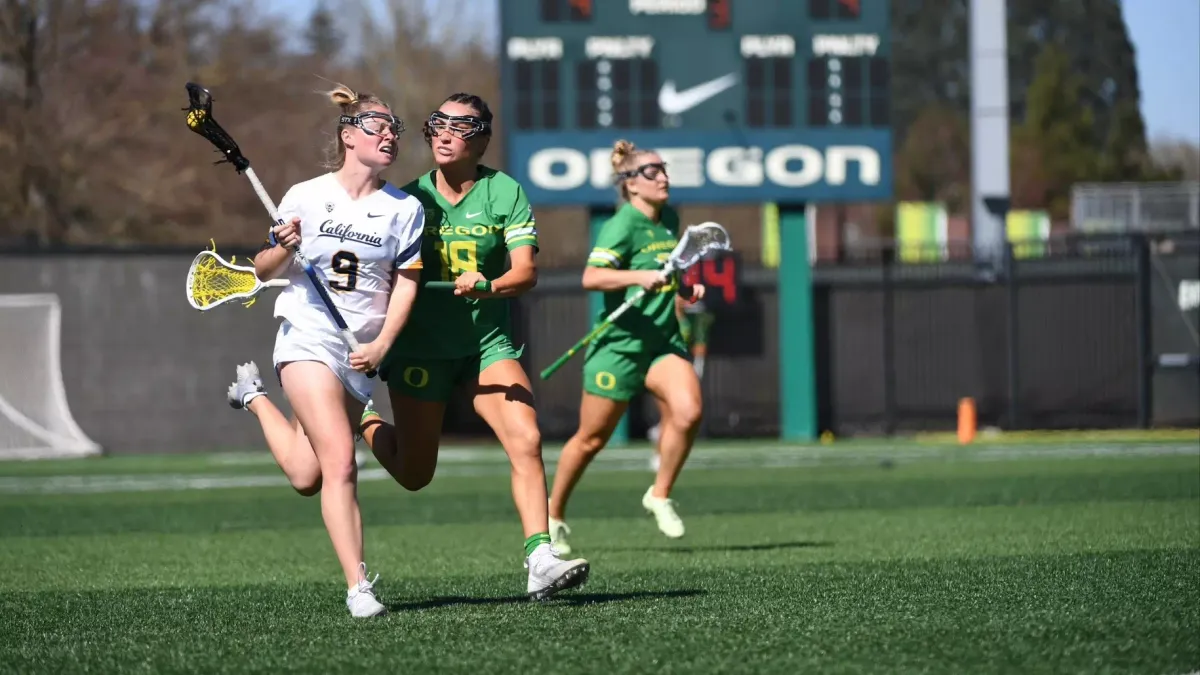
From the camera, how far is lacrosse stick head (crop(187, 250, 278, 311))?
7559mm

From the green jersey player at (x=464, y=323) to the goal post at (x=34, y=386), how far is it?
17418 mm

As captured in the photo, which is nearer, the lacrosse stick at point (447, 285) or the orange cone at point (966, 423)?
the lacrosse stick at point (447, 285)

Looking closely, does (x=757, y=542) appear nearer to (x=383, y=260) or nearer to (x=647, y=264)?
(x=647, y=264)

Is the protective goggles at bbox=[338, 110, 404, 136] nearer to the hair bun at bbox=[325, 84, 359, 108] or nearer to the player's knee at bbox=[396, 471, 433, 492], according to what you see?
the hair bun at bbox=[325, 84, 359, 108]

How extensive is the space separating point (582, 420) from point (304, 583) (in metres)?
2.20

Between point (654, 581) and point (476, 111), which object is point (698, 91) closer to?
point (654, 581)

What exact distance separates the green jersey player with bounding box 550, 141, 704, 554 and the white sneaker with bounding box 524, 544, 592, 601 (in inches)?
107

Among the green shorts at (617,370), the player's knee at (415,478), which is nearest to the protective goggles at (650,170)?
the green shorts at (617,370)

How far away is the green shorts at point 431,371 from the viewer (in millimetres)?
7684

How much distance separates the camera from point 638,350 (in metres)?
10.5

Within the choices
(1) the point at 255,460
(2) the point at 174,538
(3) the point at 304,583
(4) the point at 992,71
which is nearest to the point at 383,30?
(4) the point at 992,71

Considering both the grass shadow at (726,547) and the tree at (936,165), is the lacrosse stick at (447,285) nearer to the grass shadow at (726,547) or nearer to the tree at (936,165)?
the grass shadow at (726,547)

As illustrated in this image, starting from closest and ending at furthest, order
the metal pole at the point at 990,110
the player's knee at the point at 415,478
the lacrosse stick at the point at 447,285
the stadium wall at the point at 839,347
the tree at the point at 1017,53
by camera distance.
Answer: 1. the lacrosse stick at the point at 447,285
2. the player's knee at the point at 415,478
3. the stadium wall at the point at 839,347
4. the metal pole at the point at 990,110
5. the tree at the point at 1017,53

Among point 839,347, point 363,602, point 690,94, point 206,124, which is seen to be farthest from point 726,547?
point 839,347
